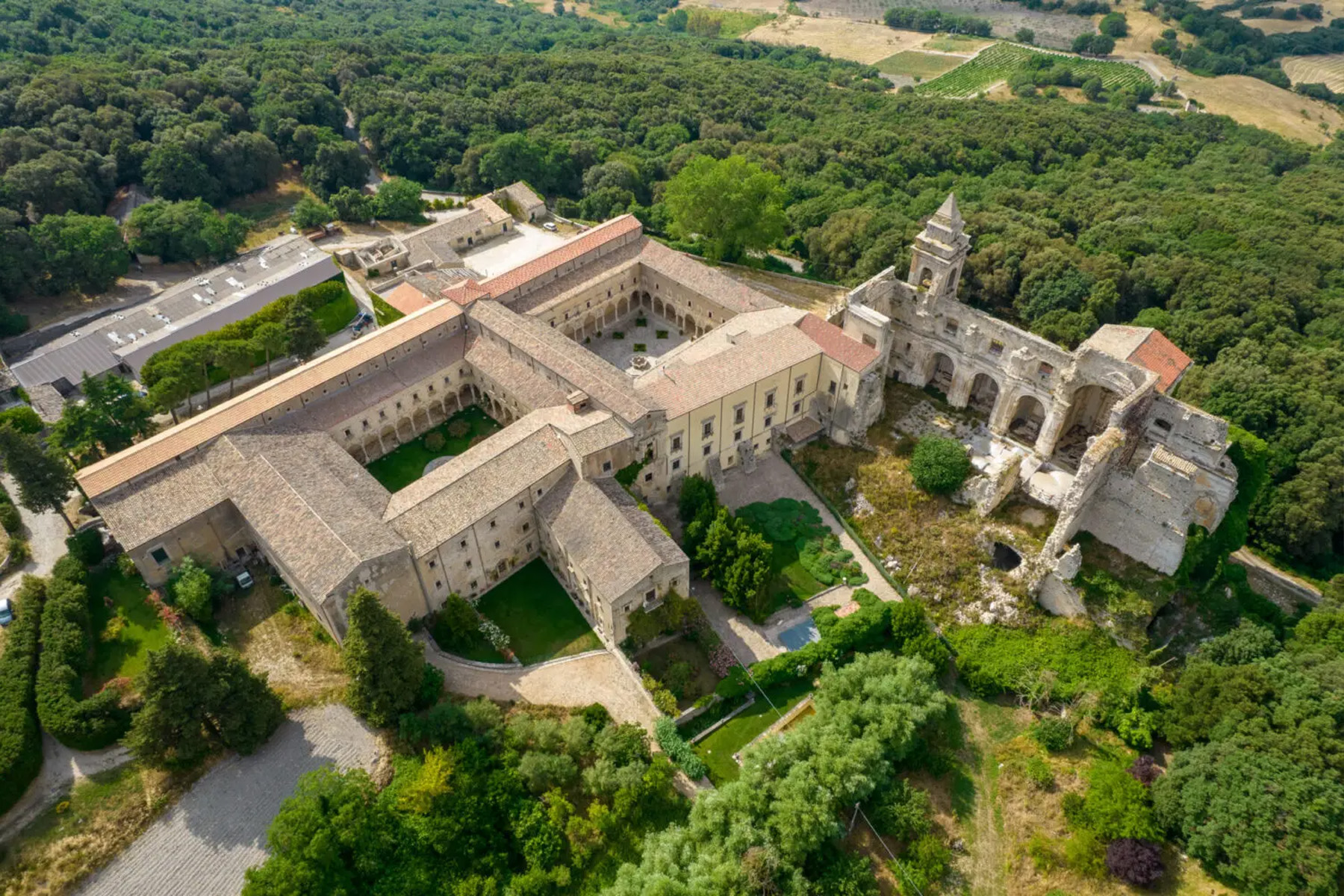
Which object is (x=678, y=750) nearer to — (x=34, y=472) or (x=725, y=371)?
(x=725, y=371)

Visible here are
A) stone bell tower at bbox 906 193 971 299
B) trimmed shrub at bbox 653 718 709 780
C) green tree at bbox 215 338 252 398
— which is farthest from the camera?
green tree at bbox 215 338 252 398

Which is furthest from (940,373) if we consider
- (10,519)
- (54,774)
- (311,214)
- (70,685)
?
(10,519)

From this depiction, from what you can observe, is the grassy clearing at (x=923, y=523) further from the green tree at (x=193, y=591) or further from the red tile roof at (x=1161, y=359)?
the green tree at (x=193, y=591)

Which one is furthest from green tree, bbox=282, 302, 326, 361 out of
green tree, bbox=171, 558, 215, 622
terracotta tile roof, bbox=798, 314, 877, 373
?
terracotta tile roof, bbox=798, 314, 877, 373

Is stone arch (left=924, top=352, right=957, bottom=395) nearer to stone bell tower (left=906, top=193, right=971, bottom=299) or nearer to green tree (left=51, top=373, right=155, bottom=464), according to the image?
stone bell tower (left=906, top=193, right=971, bottom=299)

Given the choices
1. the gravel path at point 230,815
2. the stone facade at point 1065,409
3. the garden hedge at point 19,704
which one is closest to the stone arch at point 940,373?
the stone facade at point 1065,409
